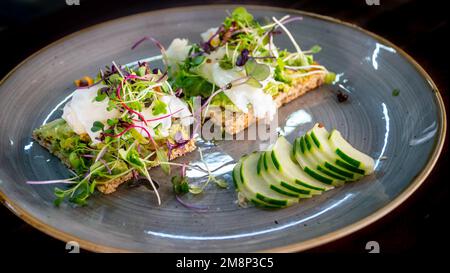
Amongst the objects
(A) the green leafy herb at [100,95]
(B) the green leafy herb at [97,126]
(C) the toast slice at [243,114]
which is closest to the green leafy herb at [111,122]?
(B) the green leafy herb at [97,126]

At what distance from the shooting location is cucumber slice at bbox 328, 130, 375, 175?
306 cm

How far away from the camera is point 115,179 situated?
10.3 ft

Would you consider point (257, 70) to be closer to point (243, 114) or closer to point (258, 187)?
point (243, 114)

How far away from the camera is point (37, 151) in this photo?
3.41 metres

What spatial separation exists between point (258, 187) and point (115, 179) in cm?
82

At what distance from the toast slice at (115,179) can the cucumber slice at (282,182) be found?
63cm

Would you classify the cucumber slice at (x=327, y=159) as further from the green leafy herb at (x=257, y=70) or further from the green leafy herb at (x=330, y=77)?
the green leafy herb at (x=330, y=77)

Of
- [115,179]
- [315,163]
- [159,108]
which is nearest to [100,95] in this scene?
[159,108]

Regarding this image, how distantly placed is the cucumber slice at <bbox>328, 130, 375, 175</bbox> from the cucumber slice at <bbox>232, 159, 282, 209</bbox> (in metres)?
0.47

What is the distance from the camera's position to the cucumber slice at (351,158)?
10.1ft

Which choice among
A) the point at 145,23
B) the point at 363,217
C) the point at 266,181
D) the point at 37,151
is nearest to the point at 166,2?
the point at 145,23

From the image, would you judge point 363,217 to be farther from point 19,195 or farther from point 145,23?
point 145,23

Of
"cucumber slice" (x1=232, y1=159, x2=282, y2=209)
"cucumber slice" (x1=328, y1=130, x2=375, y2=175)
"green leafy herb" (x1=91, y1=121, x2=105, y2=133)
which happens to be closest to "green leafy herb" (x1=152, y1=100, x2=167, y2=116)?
"green leafy herb" (x1=91, y1=121, x2=105, y2=133)

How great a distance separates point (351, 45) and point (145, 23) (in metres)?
1.67
